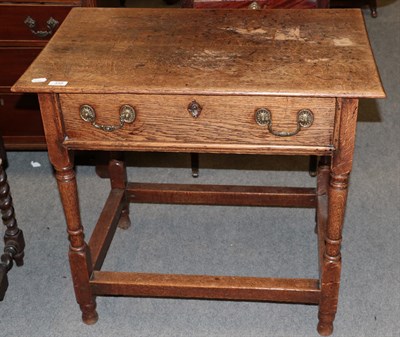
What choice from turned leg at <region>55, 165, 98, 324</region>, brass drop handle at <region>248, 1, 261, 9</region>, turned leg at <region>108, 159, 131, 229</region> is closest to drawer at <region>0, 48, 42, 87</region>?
turned leg at <region>108, 159, 131, 229</region>

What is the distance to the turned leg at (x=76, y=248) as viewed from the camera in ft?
6.91

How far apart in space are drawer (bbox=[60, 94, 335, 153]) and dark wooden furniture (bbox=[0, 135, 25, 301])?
64cm

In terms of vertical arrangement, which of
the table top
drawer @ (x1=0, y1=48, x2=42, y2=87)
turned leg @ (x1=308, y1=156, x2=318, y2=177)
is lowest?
turned leg @ (x1=308, y1=156, x2=318, y2=177)

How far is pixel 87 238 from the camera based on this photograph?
9.35 ft

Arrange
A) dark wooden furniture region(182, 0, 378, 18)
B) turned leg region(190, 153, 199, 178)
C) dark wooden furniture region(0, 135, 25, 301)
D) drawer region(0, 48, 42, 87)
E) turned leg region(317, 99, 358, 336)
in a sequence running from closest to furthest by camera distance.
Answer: turned leg region(317, 99, 358, 336) < dark wooden furniture region(0, 135, 25, 301) < dark wooden furniture region(182, 0, 378, 18) < drawer region(0, 48, 42, 87) < turned leg region(190, 153, 199, 178)

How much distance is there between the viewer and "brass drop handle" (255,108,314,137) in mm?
1896

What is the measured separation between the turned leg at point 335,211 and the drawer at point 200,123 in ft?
0.13

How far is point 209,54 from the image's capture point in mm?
2076

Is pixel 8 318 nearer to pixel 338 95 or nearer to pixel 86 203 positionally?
pixel 86 203

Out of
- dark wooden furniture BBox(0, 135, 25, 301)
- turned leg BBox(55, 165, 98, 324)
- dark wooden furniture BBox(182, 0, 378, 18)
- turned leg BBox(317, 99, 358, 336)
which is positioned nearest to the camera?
turned leg BBox(317, 99, 358, 336)

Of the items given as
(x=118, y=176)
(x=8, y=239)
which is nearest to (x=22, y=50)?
(x=118, y=176)

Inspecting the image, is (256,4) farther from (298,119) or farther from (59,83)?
(59,83)

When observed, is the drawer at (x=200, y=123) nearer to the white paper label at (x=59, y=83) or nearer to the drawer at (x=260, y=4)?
the white paper label at (x=59, y=83)

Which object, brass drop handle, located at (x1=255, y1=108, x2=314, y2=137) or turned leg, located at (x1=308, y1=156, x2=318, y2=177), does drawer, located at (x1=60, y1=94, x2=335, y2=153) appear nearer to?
brass drop handle, located at (x1=255, y1=108, x2=314, y2=137)
